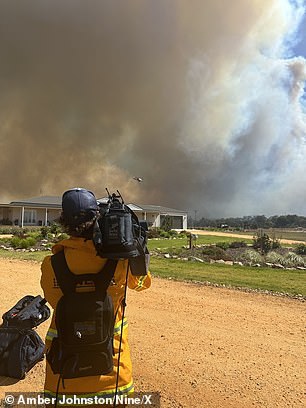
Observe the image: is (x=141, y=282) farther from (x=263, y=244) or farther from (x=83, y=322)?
(x=263, y=244)

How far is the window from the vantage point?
151 ft

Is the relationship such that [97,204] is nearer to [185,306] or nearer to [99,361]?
[99,361]

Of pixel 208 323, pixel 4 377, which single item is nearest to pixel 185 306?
pixel 208 323

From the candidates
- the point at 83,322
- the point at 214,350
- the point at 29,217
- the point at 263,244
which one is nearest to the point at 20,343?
the point at 214,350

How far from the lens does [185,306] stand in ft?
22.4

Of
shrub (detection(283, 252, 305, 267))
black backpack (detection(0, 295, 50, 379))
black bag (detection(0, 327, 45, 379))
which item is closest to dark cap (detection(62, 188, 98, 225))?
black backpack (detection(0, 295, 50, 379))

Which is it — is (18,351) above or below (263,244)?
below

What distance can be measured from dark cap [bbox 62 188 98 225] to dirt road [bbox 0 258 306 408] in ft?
7.63

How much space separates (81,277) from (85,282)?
4 centimetres

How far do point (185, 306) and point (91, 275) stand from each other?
5.18 m

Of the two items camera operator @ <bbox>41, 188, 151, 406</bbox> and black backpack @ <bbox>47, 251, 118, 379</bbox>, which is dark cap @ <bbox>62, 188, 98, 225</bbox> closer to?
camera operator @ <bbox>41, 188, 151, 406</bbox>

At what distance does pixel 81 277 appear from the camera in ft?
6.46

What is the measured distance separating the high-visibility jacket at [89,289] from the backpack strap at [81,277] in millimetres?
24

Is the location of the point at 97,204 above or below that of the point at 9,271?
above
